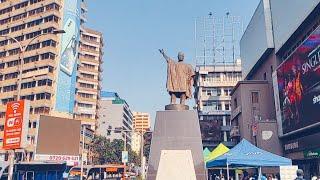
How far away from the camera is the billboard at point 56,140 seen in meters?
42.0

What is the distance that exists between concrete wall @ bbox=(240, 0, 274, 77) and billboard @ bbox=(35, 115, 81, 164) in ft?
85.9

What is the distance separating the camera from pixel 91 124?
85.5 m

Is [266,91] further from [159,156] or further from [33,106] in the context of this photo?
[33,106]

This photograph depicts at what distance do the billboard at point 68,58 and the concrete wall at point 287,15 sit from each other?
40660 millimetres

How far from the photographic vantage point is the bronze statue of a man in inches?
650

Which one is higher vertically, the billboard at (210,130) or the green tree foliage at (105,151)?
the billboard at (210,130)

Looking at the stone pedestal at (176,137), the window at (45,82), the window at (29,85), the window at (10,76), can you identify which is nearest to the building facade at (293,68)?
the stone pedestal at (176,137)

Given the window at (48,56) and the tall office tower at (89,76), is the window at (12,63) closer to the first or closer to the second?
the window at (48,56)

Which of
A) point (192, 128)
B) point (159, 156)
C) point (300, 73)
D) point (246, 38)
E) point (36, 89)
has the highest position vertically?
point (246, 38)

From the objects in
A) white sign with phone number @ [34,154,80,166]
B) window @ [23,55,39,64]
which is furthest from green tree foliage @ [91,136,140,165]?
white sign with phone number @ [34,154,80,166]

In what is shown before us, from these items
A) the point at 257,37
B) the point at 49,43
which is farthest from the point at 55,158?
the point at 49,43

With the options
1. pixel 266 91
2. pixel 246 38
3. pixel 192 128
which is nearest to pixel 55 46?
pixel 246 38

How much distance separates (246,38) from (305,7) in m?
23.8

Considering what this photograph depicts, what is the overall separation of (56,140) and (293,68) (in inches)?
1103
